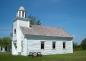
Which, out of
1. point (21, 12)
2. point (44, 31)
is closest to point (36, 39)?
point (44, 31)

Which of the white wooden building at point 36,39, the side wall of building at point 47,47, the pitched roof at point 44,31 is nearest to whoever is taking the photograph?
the side wall of building at point 47,47

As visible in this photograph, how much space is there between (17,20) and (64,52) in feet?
41.9

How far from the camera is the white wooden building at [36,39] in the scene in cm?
4009

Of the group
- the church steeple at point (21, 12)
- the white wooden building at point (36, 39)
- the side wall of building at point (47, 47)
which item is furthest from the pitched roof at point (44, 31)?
the church steeple at point (21, 12)

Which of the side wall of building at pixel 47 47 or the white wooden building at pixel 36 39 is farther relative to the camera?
the white wooden building at pixel 36 39

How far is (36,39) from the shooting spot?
40.8 meters

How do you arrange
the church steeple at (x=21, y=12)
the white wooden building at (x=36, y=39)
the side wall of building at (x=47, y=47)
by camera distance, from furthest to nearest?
1. the church steeple at (x=21, y=12)
2. the white wooden building at (x=36, y=39)
3. the side wall of building at (x=47, y=47)

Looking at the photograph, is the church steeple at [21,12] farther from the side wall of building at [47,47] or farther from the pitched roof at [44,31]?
the side wall of building at [47,47]

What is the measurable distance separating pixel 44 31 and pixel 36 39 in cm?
407

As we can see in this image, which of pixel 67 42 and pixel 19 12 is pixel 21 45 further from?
pixel 67 42

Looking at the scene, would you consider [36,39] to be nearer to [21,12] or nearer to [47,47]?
[47,47]

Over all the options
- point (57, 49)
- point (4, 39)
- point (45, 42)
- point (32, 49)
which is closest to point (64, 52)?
point (57, 49)

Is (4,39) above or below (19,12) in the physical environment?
below

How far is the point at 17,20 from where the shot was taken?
42.2 m
